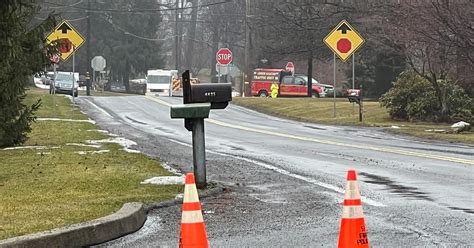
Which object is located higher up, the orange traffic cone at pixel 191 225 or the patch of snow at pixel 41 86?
the orange traffic cone at pixel 191 225

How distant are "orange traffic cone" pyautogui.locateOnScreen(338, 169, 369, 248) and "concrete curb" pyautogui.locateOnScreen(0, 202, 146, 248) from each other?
2.56 m

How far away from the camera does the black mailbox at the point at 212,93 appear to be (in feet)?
36.9

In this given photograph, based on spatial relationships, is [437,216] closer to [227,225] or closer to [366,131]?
[227,225]

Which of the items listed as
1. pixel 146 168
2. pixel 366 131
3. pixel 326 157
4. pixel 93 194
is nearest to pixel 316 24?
pixel 366 131

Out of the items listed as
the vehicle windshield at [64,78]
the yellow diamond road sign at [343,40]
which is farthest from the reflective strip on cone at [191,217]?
the vehicle windshield at [64,78]

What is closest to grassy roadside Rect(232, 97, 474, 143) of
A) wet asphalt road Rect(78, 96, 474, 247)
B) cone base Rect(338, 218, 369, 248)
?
wet asphalt road Rect(78, 96, 474, 247)

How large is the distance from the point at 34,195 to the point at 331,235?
409 cm

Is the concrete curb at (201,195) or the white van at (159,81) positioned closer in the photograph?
the concrete curb at (201,195)

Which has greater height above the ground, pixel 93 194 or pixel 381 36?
pixel 381 36

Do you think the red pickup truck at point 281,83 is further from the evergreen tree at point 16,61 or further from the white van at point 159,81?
the evergreen tree at point 16,61

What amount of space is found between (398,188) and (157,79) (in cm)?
5362

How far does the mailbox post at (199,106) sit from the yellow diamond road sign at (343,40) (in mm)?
22228

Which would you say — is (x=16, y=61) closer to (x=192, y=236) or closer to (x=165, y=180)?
(x=165, y=180)

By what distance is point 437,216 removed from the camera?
9391 mm
